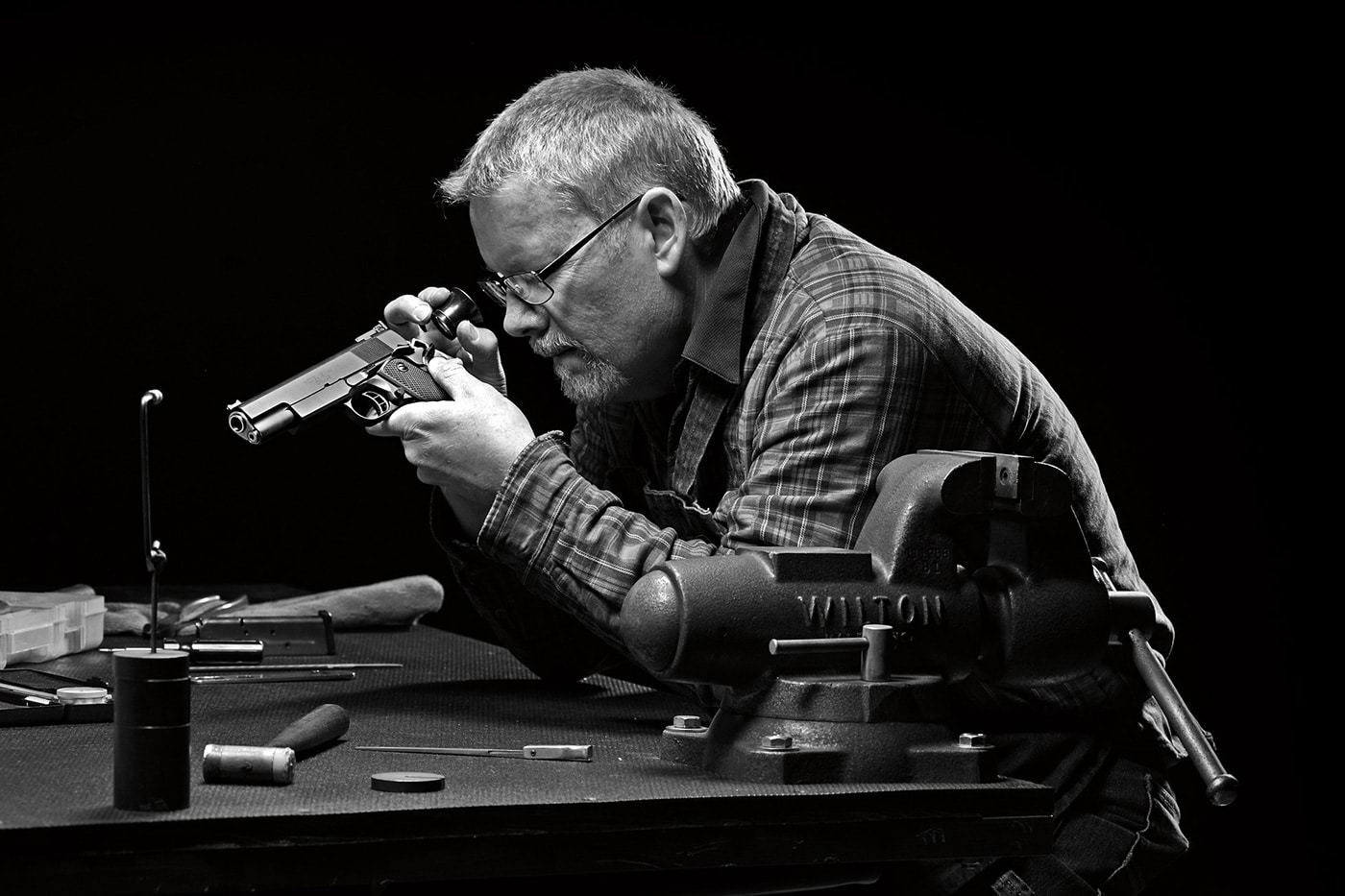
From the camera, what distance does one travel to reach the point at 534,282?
192cm

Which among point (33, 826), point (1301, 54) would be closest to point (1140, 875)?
point (33, 826)

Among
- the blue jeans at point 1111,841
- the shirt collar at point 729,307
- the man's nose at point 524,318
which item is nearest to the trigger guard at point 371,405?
the man's nose at point 524,318

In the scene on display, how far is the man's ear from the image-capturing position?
1.90 meters

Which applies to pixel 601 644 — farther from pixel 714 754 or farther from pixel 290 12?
pixel 290 12

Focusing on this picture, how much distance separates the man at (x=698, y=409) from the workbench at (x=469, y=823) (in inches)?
8.7

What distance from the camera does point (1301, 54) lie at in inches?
117

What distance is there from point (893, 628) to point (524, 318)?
2.70ft

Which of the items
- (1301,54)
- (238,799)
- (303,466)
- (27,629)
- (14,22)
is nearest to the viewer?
(238,799)

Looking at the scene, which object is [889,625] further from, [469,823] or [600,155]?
[600,155]

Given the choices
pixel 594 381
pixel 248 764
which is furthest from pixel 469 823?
pixel 594 381

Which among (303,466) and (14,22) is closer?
(14,22)

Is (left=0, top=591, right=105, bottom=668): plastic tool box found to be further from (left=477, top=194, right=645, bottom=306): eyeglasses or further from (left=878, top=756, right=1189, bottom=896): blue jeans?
(left=878, top=756, right=1189, bottom=896): blue jeans

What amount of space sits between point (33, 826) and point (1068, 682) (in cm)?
102

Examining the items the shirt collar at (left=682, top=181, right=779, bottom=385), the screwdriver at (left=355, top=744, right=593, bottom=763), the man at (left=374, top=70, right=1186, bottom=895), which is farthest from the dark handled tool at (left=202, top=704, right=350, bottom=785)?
the shirt collar at (left=682, top=181, right=779, bottom=385)
